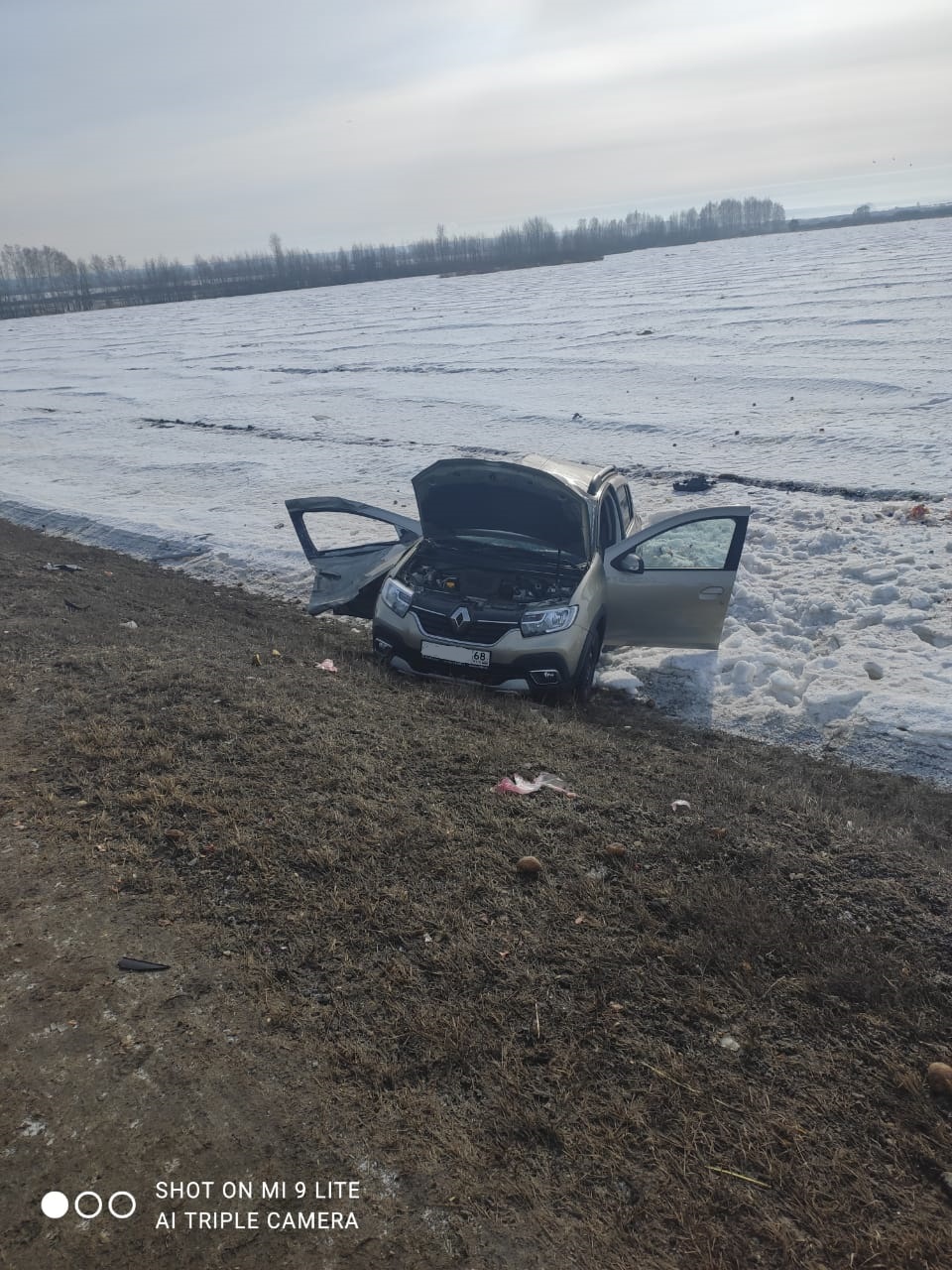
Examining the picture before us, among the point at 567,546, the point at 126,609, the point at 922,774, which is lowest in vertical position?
the point at 922,774

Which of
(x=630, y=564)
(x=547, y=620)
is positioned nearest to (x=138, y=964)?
(x=547, y=620)

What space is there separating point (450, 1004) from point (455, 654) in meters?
3.70

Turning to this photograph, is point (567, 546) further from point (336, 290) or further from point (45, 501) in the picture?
point (336, 290)

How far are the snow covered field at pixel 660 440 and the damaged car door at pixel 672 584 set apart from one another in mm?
527

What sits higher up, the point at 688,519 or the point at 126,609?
the point at 688,519

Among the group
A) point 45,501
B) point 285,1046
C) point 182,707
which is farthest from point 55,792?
point 45,501

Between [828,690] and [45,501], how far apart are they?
46.4ft

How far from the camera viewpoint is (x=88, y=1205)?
2.50 meters

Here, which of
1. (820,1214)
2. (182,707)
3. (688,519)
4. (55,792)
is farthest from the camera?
(688,519)

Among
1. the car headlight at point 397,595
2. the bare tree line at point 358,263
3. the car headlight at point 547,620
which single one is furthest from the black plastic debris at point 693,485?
the bare tree line at point 358,263

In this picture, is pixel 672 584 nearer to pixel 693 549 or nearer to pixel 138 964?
pixel 693 549

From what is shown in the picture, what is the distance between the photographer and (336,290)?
70.9m

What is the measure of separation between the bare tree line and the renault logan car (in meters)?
77.7

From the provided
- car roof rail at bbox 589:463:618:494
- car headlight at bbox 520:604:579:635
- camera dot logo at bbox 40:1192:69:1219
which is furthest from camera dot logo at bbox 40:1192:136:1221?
car roof rail at bbox 589:463:618:494
